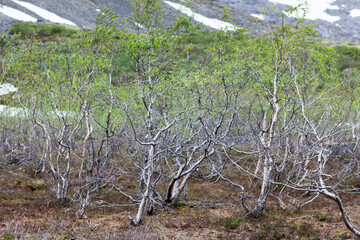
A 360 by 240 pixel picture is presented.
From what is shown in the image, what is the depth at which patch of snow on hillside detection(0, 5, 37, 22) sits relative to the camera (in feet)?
201

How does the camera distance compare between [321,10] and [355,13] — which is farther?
[321,10]

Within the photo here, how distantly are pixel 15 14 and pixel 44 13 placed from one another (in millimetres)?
8784

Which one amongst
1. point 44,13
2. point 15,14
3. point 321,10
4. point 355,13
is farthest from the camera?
point 321,10

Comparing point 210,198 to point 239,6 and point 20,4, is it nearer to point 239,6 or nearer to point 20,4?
point 20,4

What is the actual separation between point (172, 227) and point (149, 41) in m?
6.26

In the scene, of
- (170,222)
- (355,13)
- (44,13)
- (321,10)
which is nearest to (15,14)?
(44,13)

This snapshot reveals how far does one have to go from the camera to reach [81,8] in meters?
78.2

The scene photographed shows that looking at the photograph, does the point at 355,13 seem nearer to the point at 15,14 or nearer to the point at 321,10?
the point at 321,10

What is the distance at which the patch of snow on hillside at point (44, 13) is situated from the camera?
228 ft

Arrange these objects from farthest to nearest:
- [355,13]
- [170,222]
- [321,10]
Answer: [321,10] < [355,13] < [170,222]

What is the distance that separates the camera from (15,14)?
206 feet

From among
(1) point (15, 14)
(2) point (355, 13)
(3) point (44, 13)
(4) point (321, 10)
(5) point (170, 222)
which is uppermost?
(2) point (355, 13)

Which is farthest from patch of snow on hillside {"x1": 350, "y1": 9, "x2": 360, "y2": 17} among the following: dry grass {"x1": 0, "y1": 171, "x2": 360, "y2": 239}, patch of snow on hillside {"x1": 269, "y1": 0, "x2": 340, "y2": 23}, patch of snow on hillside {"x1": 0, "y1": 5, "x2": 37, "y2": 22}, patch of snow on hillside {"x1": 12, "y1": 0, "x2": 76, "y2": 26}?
dry grass {"x1": 0, "y1": 171, "x2": 360, "y2": 239}

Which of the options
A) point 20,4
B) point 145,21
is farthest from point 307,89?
point 20,4
